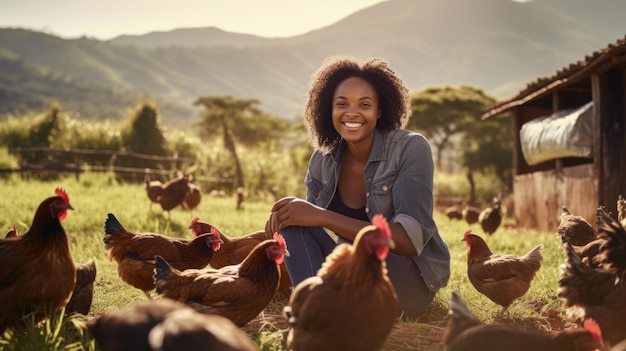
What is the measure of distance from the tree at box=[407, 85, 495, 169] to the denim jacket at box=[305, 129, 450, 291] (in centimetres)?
3288

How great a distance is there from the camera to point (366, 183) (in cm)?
482

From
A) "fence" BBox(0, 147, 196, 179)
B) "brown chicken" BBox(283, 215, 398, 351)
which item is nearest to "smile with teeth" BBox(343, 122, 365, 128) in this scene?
"brown chicken" BBox(283, 215, 398, 351)

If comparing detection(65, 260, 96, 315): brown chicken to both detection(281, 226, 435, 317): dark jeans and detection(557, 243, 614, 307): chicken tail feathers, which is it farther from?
detection(557, 243, 614, 307): chicken tail feathers

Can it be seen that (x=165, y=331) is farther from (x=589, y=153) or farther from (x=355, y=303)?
(x=589, y=153)

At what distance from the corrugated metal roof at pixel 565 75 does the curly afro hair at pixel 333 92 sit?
5.66 metres

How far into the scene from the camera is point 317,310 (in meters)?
3.10

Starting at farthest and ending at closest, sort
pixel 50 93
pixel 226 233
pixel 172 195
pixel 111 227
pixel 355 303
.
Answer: pixel 50 93 < pixel 172 195 < pixel 226 233 < pixel 111 227 < pixel 355 303

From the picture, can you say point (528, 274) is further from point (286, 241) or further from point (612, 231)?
point (286, 241)

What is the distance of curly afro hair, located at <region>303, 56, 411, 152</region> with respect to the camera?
5.04m

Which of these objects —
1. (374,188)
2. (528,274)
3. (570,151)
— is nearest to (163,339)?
(374,188)

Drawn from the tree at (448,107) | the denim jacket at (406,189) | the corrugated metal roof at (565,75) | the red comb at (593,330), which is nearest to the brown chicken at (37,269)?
the denim jacket at (406,189)

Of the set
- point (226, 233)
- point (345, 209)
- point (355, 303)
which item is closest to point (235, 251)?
point (345, 209)

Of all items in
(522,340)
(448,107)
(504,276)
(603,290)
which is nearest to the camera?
(522,340)

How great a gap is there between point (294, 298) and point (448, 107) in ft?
118
